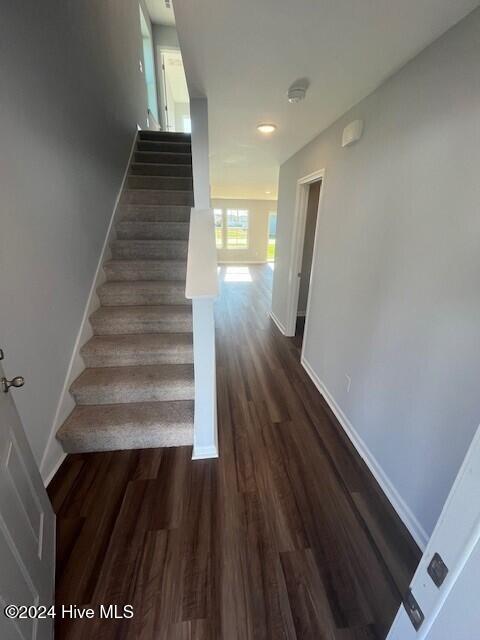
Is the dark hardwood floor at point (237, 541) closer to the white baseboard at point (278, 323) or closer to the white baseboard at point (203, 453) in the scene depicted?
the white baseboard at point (203, 453)

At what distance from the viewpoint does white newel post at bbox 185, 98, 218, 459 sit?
54.1 inches

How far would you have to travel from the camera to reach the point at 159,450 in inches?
70.8

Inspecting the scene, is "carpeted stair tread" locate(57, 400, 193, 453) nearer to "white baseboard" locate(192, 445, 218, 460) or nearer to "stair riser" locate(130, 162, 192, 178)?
"white baseboard" locate(192, 445, 218, 460)

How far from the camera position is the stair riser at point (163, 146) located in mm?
3725

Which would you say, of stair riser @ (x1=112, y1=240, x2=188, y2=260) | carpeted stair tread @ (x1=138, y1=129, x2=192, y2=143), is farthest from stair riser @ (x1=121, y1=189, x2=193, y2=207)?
carpeted stair tread @ (x1=138, y1=129, x2=192, y2=143)

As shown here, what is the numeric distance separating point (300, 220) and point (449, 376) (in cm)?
249

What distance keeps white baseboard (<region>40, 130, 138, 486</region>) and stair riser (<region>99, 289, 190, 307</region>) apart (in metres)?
0.09

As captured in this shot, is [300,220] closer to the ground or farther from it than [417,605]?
farther from it

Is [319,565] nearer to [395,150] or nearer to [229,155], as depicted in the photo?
[395,150]

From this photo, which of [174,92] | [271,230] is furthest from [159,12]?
[271,230]

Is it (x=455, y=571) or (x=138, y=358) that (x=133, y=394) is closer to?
(x=138, y=358)

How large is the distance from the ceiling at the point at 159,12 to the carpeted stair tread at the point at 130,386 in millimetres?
6476

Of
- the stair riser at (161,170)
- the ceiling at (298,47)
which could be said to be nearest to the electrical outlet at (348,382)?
the ceiling at (298,47)

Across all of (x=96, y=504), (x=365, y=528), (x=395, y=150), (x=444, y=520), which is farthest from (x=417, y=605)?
(x=395, y=150)
